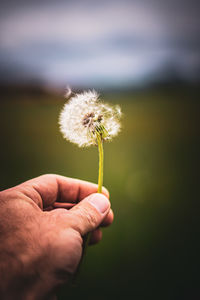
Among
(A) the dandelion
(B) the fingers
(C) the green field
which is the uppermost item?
(A) the dandelion

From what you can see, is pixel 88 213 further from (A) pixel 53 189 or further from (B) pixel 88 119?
(B) pixel 88 119

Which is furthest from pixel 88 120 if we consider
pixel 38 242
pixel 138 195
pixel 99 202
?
pixel 138 195

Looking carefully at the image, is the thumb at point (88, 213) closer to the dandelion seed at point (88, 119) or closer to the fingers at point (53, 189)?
the dandelion seed at point (88, 119)

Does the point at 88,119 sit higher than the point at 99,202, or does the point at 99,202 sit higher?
the point at 88,119

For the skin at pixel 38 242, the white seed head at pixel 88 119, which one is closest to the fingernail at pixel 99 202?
the skin at pixel 38 242

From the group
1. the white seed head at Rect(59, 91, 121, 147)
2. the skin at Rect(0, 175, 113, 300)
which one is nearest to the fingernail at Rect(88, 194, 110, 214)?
the skin at Rect(0, 175, 113, 300)

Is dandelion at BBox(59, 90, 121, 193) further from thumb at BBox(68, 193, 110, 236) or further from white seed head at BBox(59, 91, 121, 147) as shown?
thumb at BBox(68, 193, 110, 236)

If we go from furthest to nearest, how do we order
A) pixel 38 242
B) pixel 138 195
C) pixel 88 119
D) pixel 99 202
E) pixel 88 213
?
pixel 138 195
pixel 88 119
pixel 99 202
pixel 88 213
pixel 38 242
